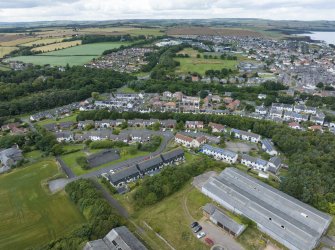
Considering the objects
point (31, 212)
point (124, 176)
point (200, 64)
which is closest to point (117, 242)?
point (124, 176)

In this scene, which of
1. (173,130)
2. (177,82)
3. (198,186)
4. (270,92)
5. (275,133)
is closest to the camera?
(198,186)

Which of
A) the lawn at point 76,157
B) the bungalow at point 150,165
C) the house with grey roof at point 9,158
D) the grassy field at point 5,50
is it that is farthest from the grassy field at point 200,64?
the grassy field at point 5,50

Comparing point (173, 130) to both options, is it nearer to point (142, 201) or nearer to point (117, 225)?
point (142, 201)

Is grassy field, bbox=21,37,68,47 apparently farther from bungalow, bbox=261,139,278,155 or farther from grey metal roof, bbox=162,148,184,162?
bungalow, bbox=261,139,278,155

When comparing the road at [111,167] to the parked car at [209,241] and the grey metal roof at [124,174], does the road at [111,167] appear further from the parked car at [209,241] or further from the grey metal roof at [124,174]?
the parked car at [209,241]

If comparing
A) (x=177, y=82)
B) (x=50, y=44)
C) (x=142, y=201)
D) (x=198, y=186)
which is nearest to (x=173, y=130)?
(x=198, y=186)

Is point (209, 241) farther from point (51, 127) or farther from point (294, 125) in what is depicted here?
point (51, 127)

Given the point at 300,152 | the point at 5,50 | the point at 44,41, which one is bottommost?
the point at 300,152
